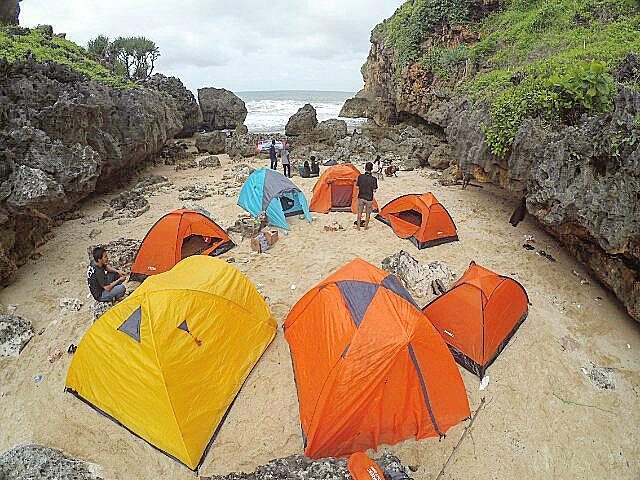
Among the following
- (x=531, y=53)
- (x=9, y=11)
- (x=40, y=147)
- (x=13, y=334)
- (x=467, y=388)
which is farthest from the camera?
(x=9, y=11)

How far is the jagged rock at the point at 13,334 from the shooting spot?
5473mm

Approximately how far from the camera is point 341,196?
11.0 metres

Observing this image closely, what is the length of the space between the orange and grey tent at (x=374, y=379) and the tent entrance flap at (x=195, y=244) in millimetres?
4381

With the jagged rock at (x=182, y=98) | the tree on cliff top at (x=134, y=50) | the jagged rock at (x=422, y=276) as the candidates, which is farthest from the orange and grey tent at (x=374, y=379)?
the tree on cliff top at (x=134, y=50)

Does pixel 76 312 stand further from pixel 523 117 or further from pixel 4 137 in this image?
pixel 523 117

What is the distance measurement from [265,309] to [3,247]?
5.58m

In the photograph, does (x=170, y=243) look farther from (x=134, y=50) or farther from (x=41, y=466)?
(x=134, y=50)

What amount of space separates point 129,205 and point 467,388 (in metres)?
10.8

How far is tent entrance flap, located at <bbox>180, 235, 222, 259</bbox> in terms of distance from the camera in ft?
25.9

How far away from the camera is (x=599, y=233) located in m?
6.01

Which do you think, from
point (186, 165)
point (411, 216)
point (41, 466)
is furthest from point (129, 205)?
point (41, 466)

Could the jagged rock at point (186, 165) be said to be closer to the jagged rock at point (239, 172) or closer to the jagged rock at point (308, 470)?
the jagged rock at point (239, 172)

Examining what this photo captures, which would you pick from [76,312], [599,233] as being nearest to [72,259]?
[76,312]

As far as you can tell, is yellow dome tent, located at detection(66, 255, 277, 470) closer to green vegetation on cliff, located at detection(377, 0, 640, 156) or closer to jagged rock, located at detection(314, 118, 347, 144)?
green vegetation on cliff, located at detection(377, 0, 640, 156)
